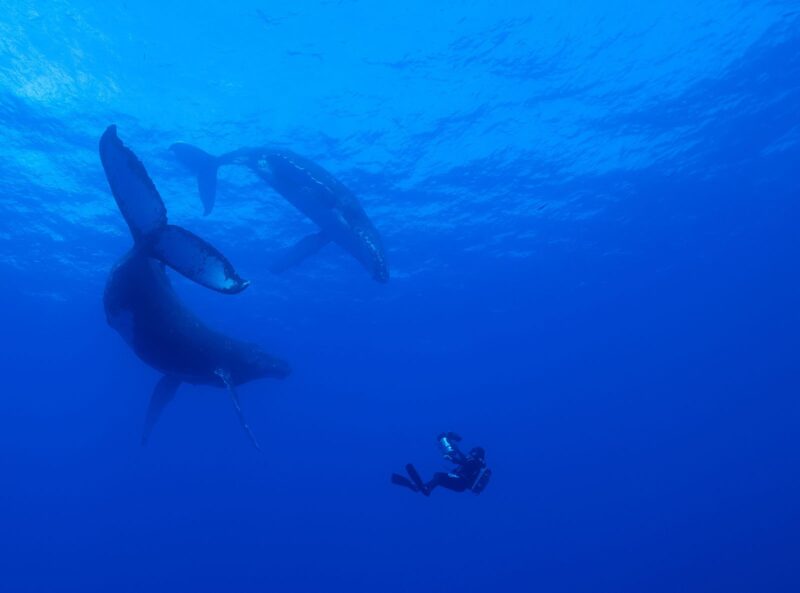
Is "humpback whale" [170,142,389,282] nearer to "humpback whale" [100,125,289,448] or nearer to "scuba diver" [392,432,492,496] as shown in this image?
"humpback whale" [100,125,289,448]

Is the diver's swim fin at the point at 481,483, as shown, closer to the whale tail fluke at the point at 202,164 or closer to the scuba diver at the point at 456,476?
the scuba diver at the point at 456,476

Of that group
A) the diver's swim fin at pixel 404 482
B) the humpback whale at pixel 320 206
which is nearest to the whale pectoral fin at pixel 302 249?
the humpback whale at pixel 320 206

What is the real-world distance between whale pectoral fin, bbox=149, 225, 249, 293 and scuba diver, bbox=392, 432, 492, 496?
361 cm

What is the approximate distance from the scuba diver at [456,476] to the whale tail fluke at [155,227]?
3.69 meters

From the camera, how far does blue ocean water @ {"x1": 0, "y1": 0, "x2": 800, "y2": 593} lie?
17.6 metres

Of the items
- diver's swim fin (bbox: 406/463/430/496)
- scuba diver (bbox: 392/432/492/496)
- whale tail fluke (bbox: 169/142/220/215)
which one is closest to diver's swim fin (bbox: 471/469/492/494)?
scuba diver (bbox: 392/432/492/496)

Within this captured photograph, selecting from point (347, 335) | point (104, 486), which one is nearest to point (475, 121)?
point (347, 335)

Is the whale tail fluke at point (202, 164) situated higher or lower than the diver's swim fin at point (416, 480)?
higher

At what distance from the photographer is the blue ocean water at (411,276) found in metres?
17.6

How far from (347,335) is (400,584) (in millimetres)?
31999

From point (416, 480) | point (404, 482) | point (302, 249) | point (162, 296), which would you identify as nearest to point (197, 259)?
point (162, 296)

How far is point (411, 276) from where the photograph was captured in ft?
103

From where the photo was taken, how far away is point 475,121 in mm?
20734

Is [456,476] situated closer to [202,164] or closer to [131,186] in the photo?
[131,186]
